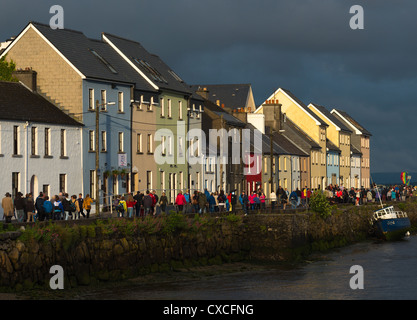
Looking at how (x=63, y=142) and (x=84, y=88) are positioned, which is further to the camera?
(x=84, y=88)

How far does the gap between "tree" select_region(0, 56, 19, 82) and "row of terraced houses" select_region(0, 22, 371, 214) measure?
55 cm

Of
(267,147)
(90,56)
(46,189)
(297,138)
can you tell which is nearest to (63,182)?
(46,189)

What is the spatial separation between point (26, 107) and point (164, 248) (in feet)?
69.8

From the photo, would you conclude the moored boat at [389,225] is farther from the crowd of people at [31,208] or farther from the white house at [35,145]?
the crowd of people at [31,208]

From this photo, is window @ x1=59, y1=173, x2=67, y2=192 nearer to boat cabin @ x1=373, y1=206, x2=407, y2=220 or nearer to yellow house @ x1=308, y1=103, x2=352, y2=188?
boat cabin @ x1=373, y1=206, x2=407, y2=220

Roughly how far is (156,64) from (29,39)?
17741 mm

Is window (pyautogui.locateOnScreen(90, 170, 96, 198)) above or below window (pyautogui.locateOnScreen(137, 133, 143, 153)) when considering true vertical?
below

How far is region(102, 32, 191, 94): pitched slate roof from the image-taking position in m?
74.0

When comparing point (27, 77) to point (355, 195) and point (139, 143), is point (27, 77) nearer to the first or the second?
point (139, 143)

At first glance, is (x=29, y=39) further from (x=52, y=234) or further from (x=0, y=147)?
(x=52, y=234)

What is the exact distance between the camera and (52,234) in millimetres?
33188

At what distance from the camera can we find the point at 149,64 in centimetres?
7781

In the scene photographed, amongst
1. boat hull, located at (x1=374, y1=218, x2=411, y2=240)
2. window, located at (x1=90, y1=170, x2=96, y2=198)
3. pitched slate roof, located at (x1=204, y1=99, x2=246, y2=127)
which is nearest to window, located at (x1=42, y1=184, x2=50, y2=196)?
window, located at (x1=90, y1=170, x2=96, y2=198)
